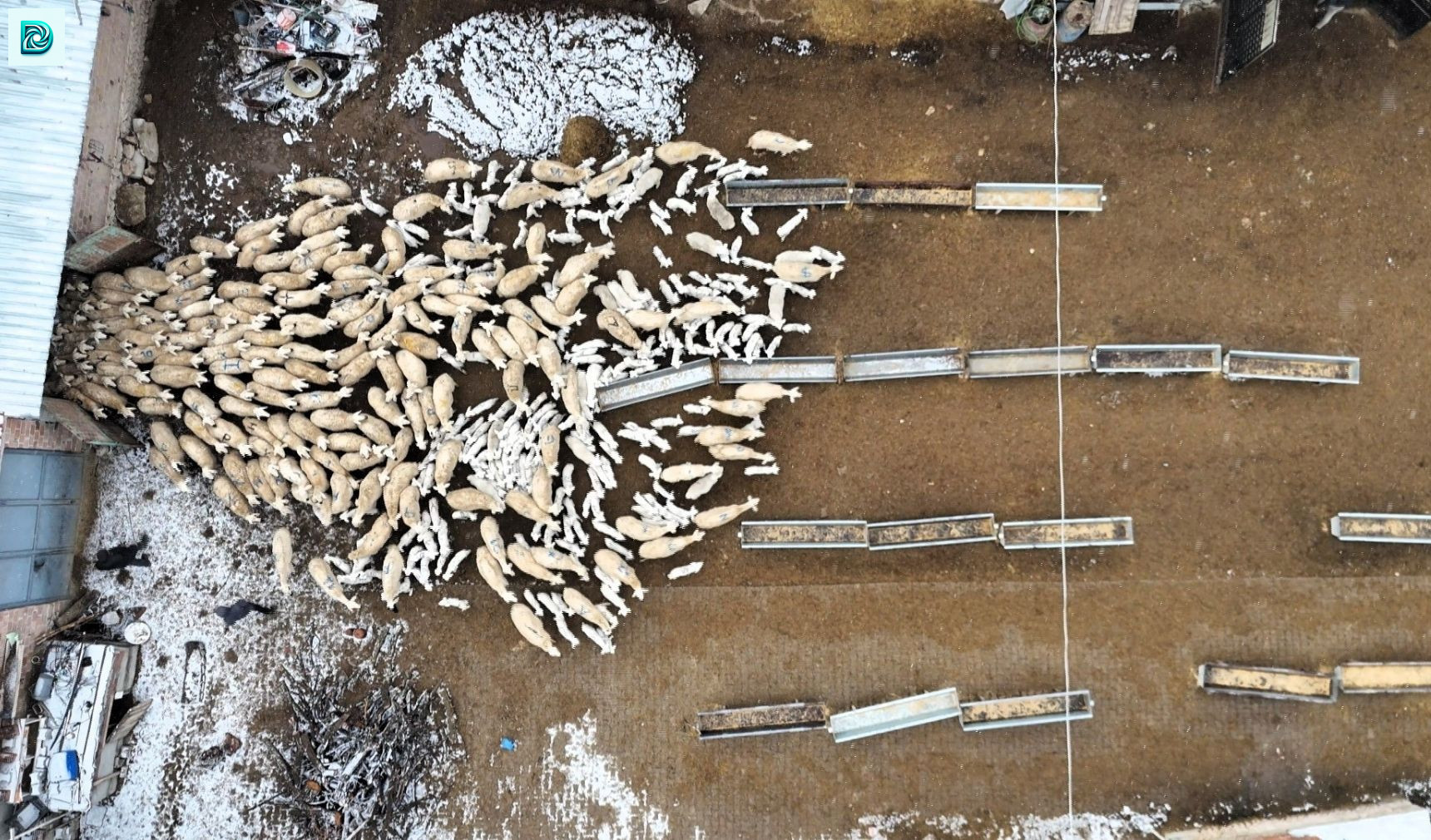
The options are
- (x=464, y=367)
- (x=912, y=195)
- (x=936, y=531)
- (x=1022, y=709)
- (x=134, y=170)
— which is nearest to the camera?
(x=1022, y=709)

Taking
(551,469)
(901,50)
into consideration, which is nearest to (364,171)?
(551,469)

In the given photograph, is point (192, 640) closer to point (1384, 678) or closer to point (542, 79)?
point (542, 79)

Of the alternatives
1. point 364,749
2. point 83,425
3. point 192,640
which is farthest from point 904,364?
point 83,425

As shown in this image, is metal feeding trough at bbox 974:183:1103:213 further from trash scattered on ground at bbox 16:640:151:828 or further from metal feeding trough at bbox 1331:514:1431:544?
trash scattered on ground at bbox 16:640:151:828

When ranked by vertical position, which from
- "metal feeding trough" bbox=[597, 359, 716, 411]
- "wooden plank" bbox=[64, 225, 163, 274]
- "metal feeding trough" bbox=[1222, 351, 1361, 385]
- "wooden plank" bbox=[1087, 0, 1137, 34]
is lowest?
"metal feeding trough" bbox=[597, 359, 716, 411]

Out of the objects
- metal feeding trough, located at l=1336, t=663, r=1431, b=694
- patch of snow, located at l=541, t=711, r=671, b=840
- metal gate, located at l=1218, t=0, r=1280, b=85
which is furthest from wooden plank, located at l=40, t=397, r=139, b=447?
metal feeding trough, located at l=1336, t=663, r=1431, b=694

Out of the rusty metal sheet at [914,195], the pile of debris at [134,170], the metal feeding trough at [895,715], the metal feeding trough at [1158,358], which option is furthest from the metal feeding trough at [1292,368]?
the pile of debris at [134,170]

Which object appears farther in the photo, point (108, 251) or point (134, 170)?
point (134, 170)
